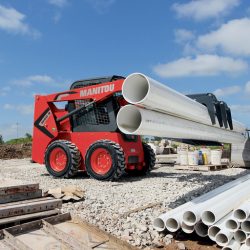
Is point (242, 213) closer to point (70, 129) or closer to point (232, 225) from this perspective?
point (232, 225)

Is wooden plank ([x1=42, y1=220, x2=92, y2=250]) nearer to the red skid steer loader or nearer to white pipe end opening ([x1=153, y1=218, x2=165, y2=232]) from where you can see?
white pipe end opening ([x1=153, y1=218, x2=165, y2=232])

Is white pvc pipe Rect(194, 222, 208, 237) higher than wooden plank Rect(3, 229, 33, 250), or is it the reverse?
wooden plank Rect(3, 229, 33, 250)

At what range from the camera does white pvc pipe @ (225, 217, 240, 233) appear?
490cm

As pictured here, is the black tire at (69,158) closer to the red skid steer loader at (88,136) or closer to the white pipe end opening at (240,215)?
the red skid steer loader at (88,136)

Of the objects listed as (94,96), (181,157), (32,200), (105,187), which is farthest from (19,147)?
(32,200)

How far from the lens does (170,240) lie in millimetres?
5176

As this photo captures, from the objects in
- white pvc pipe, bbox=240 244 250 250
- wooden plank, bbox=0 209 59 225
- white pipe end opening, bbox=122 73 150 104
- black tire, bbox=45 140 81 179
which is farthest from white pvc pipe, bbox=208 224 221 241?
black tire, bbox=45 140 81 179

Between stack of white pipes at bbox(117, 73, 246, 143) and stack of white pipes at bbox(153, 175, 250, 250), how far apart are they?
126cm

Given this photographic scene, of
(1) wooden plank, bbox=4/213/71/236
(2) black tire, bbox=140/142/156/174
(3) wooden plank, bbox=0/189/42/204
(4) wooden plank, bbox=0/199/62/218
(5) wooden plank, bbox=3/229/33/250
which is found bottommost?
(5) wooden plank, bbox=3/229/33/250

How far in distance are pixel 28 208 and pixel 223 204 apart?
2.92m

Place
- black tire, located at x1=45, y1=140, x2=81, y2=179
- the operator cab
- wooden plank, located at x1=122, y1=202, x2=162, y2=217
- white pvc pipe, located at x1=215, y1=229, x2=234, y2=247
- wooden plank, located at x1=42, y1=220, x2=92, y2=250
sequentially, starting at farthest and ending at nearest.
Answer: black tire, located at x1=45, y1=140, x2=81, y2=179, the operator cab, wooden plank, located at x1=122, y1=202, x2=162, y2=217, white pvc pipe, located at x1=215, y1=229, x2=234, y2=247, wooden plank, located at x1=42, y1=220, x2=92, y2=250

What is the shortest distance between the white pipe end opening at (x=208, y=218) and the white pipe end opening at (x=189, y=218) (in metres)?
0.13

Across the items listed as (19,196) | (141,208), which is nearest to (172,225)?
(141,208)

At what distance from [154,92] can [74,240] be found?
2268 mm
